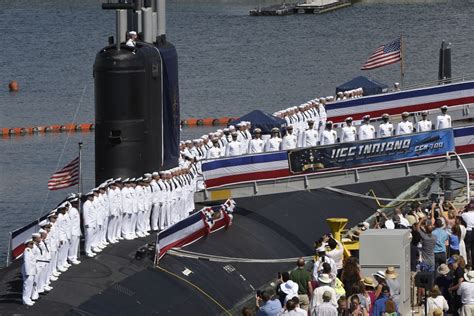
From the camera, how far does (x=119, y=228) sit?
2195cm

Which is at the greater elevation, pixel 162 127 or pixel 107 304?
pixel 162 127

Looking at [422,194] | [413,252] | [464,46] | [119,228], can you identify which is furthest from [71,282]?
[464,46]

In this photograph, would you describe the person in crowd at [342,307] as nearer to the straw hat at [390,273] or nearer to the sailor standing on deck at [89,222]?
the straw hat at [390,273]

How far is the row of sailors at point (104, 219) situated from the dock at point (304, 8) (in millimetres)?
95021

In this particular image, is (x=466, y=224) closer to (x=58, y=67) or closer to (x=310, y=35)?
(x=58, y=67)

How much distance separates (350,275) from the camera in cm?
1995

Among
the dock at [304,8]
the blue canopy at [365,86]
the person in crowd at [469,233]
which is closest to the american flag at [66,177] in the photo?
the person in crowd at [469,233]

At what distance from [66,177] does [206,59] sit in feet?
208

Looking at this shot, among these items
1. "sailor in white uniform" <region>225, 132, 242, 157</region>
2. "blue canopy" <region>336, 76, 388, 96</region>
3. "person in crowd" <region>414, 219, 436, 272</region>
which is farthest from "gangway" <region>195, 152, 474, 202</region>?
"blue canopy" <region>336, 76, 388, 96</region>

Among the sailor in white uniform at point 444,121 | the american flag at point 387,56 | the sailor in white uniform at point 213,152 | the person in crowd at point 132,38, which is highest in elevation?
the person in crowd at point 132,38

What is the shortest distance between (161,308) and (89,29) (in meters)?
88.4

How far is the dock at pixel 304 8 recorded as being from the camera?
4692 inches

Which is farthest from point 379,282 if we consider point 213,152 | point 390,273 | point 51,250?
point 213,152

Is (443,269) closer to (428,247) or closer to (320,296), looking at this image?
(428,247)
